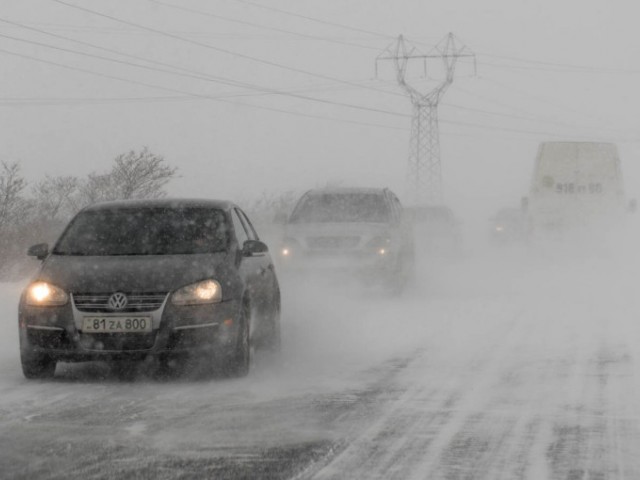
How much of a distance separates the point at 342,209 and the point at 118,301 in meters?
10.2

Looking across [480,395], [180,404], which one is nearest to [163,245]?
[180,404]

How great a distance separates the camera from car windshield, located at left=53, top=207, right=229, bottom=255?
959 centimetres

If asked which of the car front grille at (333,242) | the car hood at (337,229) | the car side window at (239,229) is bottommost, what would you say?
the car front grille at (333,242)

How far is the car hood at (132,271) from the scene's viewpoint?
869 centimetres

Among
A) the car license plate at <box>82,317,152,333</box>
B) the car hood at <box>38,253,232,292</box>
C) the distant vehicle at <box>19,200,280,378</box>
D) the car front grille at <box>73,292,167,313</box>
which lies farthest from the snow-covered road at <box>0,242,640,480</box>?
Answer: the car hood at <box>38,253,232,292</box>

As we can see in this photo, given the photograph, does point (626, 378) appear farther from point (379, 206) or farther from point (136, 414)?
point (379, 206)

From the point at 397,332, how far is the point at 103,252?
4.32 meters

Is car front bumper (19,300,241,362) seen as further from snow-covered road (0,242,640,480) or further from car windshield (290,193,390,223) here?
car windshield (290,193,390,223)

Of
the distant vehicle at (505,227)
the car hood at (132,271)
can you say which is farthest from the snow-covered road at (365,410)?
the distant vehicle at (505,227)

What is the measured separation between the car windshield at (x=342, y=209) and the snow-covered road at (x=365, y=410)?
178 inches

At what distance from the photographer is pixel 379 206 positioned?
18.6 m

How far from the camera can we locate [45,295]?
346 inches

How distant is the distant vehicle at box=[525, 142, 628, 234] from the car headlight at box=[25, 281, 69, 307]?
23.0 m

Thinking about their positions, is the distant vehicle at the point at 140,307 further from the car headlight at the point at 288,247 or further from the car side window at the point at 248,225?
the car headlight at the point at 288,247
